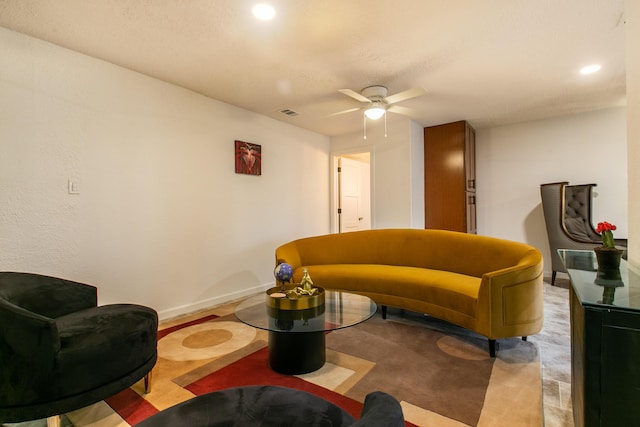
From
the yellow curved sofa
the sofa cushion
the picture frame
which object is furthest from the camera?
the picture frame

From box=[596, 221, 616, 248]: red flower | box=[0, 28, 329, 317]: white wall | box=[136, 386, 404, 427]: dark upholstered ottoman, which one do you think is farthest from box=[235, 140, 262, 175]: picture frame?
box=[596, 221, 616, 248]: red flower

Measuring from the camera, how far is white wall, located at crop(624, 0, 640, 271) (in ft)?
4.54

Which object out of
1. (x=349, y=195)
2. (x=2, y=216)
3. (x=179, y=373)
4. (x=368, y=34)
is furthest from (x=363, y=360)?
(x=349, y=195)

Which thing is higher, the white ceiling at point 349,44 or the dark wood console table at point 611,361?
the white ceiling at point 349,44

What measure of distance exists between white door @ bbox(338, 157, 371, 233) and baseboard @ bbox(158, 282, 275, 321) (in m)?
2.06

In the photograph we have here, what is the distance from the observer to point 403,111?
12.1 feet

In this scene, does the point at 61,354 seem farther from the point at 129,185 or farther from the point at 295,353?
the point at 129,185

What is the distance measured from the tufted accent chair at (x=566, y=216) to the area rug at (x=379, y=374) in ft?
7.38

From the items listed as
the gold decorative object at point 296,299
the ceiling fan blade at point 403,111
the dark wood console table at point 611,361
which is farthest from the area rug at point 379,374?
the ceiling fan blade at point 403,111

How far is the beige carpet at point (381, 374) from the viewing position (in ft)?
5.41

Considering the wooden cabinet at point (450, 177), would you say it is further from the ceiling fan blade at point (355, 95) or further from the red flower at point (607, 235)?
the red flower at point (607, 235)

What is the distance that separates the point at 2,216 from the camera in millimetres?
2209

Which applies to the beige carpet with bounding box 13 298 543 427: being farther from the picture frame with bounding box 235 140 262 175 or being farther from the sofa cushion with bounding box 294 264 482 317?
the picture frame with bounding box 235 140 262 175

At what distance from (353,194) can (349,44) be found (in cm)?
363
